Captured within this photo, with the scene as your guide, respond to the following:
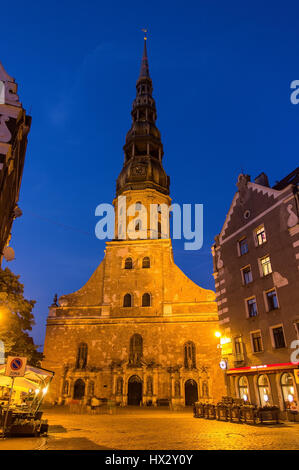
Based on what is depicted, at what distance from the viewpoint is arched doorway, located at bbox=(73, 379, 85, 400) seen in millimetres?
27219

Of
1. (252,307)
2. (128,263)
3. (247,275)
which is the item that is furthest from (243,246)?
(128,263)

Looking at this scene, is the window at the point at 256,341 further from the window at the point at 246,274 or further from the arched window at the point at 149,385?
the arched window at the point at 149,385

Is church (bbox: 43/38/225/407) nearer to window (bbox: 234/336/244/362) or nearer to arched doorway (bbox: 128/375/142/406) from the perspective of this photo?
arched doorway (bbox: 128/375/142/406)

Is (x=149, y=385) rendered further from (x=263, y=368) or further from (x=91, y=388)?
(x=263, y=368)

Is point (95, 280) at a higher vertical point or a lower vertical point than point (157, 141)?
lower

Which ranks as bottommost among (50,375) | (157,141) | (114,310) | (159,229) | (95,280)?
(50,375)

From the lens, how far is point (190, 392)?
2633cm

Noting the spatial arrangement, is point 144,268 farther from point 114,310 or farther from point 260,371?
point 260,371

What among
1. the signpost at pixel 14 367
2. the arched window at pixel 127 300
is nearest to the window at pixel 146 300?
the arched window at pixel 127 300

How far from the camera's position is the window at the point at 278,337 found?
582 inches

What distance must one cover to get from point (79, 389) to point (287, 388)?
62.7 feet

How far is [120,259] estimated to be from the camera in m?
32.6
